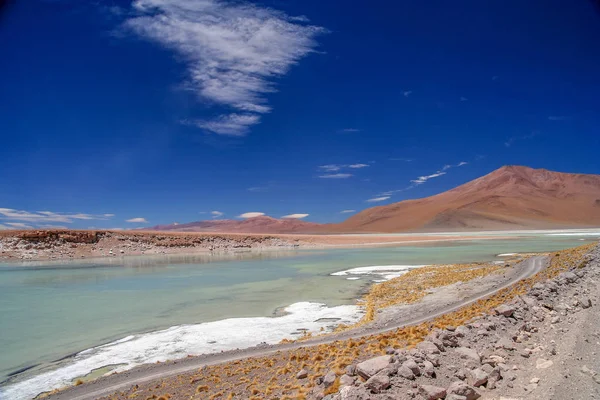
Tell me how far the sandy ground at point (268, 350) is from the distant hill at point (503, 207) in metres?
120

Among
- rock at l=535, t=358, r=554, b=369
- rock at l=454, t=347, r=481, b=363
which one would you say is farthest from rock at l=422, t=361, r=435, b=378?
rock at l=535, t=358, r=554, b=369

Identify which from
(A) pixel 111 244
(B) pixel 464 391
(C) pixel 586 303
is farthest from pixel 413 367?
(A) pixel 111 244

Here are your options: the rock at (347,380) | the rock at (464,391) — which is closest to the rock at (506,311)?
the rock at (464,391)

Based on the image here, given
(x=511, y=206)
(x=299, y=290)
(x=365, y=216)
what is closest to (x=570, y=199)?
(x=511, y=206)

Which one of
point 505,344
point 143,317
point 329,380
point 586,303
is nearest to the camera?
point 329,380

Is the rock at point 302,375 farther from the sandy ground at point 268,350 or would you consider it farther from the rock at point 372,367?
the rock at point 372,367

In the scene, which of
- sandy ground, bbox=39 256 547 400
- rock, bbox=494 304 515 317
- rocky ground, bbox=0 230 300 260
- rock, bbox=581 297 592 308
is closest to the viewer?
sandy ground, bbox=39 256 547 400

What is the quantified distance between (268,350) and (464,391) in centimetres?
550

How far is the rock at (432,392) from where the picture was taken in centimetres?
416

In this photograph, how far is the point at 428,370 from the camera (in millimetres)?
4777

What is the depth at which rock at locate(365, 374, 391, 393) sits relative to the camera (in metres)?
4.36

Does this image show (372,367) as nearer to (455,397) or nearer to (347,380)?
(347,380)

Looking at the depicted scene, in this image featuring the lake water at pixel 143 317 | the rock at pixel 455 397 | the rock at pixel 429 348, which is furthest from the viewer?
the lake water at pixel 143 317

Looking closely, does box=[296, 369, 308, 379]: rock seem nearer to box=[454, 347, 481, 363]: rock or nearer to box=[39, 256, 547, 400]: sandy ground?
box=[39, 256, 547, 400]: sandy ground
